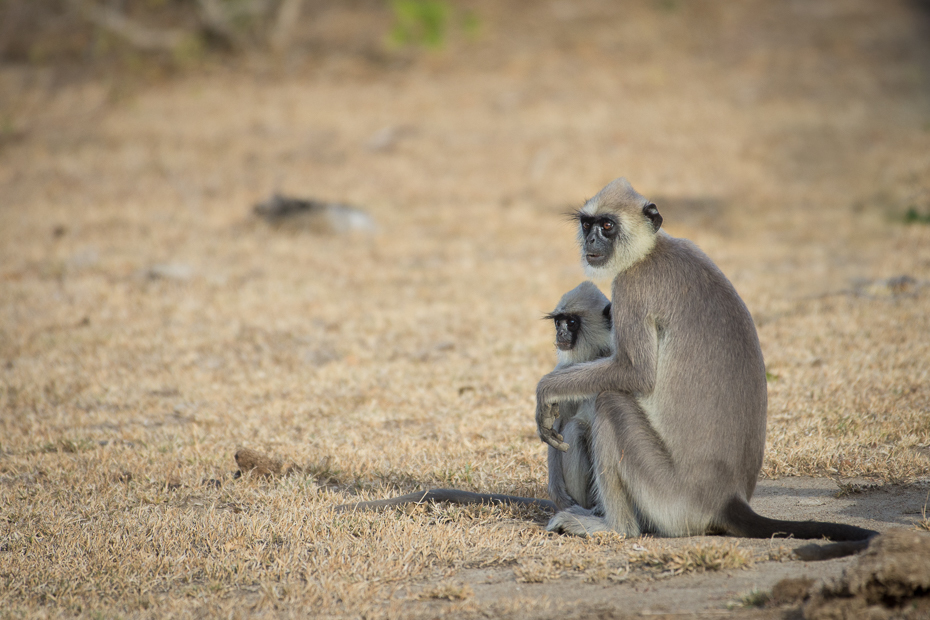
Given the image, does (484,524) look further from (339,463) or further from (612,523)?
(339,463)

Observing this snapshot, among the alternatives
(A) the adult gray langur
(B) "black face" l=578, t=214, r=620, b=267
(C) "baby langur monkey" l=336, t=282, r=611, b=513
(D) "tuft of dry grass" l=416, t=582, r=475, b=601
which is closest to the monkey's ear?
(A) the adult gray langur

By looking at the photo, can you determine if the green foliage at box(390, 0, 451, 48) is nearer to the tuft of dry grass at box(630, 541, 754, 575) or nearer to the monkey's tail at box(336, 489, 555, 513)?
the monkey's tail at box(336, 489, 555, 513)

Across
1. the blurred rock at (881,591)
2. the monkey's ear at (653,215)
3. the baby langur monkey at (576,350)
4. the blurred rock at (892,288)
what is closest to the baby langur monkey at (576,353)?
the baby langur monkey at (576,350)

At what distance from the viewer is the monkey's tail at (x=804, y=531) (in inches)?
155

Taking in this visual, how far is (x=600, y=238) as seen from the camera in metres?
4.64

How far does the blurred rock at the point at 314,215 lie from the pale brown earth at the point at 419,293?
7.6 inches

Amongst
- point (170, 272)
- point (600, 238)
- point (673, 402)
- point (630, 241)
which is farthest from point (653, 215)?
point (170, 272)

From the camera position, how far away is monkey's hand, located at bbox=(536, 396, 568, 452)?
15.0 feet

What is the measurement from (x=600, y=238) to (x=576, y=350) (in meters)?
0.63

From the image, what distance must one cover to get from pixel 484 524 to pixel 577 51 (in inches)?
798

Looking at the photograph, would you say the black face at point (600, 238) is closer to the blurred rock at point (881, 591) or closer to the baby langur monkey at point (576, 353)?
the baby langur monkey at point (576, 353)

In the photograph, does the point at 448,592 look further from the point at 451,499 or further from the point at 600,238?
the point at 600,238

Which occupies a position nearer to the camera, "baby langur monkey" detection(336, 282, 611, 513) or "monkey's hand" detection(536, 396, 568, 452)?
"monkey's hand" detection(536, 396, 568, 452)

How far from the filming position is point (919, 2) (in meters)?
25.9
